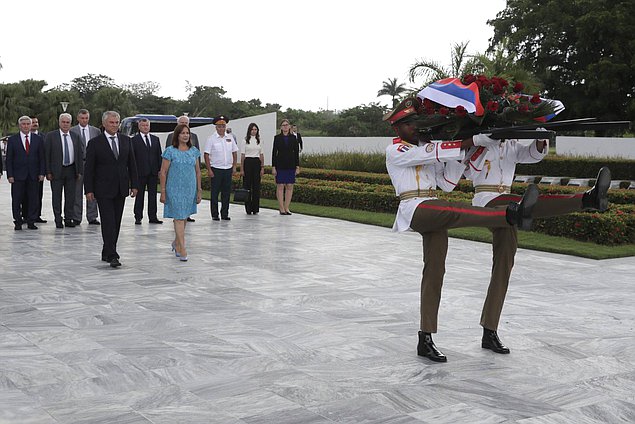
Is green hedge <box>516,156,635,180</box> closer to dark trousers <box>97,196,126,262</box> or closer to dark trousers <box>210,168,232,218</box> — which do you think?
dark trousers <box>210,168,232,218</box>

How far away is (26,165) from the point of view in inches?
509

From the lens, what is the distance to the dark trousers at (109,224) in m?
9.12

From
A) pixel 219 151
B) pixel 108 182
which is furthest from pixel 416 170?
pixel 219 151

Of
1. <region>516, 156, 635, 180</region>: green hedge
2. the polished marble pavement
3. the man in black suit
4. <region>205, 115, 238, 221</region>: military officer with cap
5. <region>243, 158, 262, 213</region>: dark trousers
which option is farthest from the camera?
<region>516, 156, 635, 180</region>: green hedge

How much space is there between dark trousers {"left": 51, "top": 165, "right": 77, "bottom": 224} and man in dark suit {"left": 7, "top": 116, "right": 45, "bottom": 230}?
30 cm

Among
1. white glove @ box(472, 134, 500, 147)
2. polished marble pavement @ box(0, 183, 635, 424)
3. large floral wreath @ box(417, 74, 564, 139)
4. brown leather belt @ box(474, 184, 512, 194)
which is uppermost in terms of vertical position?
large floral wreath @ box(417, 74, 564, 139)

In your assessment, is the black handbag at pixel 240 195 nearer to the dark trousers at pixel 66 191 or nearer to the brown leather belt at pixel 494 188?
the dark trousers at pixel 66 191

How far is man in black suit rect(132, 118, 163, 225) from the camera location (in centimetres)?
1353

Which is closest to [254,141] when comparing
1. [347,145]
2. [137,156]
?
[137,156]

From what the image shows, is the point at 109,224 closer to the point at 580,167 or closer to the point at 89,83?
the point at 580,167

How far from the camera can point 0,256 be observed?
9773 mm

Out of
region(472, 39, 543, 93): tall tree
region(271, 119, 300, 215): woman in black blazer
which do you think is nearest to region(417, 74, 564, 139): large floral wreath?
region(271, 119, 300, 215): woman in black blazer

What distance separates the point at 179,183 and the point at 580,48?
3100cm

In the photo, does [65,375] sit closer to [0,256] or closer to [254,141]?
[0,256]
